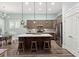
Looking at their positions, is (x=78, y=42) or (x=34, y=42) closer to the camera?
(x=78, y=42)

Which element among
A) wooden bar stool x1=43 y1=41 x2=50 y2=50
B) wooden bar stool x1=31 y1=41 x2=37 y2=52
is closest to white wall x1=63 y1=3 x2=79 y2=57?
wooden bar stool x1=43 y1=41 x2=50 y2=50

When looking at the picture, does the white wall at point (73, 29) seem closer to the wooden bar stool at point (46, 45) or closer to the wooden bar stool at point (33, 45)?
the wooden bar stool at point (46, 45)

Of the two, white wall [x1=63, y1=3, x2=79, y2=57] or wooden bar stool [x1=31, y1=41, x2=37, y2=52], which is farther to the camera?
wooden bar stool [x1=31, y1=41, x2=37, y2=52]

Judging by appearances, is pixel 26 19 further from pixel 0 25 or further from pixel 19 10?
pixel 0 25

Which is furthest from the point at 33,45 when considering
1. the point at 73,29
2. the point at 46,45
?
the point at 73,29

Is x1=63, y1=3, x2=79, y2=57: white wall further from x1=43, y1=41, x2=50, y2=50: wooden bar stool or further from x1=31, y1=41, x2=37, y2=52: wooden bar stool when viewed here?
x1=31, y1=41, x2=37, y2=52: wooden bar stool

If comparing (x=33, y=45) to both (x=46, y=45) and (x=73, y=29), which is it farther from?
(x=73, y=29)

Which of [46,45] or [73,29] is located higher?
[73,29]

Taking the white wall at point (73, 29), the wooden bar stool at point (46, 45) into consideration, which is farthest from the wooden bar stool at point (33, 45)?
the white wall at point (73, 29)

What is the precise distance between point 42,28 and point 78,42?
6573 millimetres

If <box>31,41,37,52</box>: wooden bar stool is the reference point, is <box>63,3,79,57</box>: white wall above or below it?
above

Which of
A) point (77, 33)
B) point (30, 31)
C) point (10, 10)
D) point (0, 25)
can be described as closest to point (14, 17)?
point (10, 10)

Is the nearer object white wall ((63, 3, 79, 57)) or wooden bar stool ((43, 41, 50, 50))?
white wall ((63, 3, 79, 57))

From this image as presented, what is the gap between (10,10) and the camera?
10.2 metres
